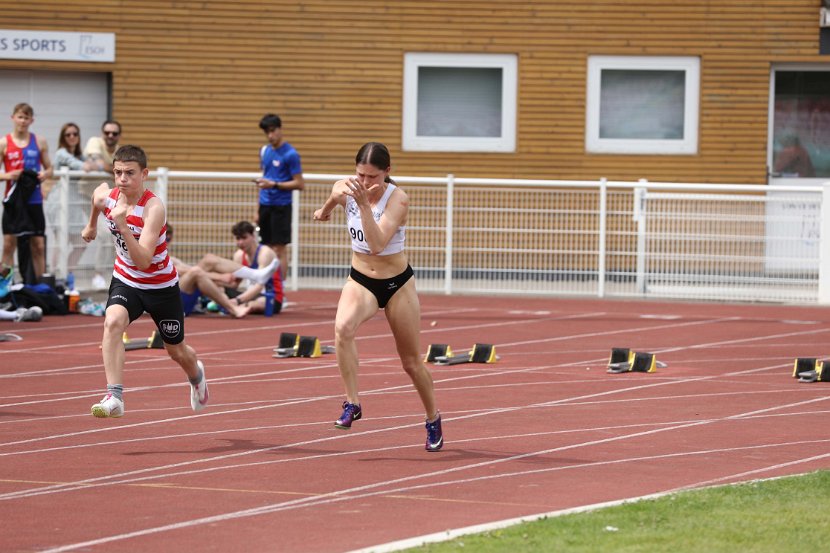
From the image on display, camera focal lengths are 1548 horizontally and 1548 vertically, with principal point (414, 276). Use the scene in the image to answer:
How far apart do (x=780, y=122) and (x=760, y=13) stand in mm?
1818

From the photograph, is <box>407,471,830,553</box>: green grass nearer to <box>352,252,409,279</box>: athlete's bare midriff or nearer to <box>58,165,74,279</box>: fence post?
<box>352,252,409,279</box>: athlete's bare midriff

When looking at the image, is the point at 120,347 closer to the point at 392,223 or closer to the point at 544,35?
the point at 392,223

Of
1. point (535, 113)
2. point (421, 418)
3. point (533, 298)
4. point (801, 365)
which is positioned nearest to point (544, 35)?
point (535, 113)

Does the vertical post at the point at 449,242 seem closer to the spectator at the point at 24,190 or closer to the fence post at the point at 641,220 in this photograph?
the fence post at the point at 641,220

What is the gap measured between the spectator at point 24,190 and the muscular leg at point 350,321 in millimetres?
9430

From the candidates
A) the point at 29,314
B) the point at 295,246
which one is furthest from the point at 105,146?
the point at 29,314

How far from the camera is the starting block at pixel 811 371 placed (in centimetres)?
1352

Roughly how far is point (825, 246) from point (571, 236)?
344 centimetres

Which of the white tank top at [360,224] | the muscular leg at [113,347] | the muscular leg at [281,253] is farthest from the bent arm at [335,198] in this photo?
the muscular leg at [281,253]

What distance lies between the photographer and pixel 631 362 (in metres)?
14.1

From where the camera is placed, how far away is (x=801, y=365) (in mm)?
13844

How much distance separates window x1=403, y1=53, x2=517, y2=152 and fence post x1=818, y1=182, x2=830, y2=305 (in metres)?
5.33

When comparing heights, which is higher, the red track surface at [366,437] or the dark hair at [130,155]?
the dark hair at [130,155]

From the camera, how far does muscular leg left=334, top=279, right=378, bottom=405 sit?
9664 mm
